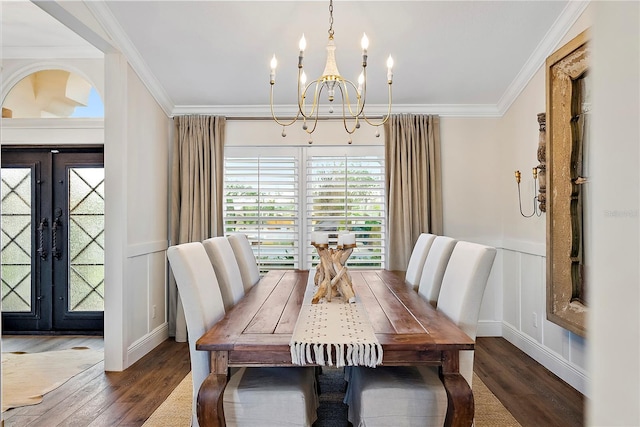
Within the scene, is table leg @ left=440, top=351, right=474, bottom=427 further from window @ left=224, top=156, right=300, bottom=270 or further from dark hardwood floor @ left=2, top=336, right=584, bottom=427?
window @ left=224, top=156, right=300, bottom=270

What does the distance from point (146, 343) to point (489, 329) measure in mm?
3357

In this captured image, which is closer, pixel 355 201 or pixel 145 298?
pixel 145 298

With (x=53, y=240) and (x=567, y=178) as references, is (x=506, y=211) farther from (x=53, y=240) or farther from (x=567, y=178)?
(x=53, y=240)

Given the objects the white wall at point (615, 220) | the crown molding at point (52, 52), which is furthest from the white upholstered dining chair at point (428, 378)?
the crown molding at point (52, 52)

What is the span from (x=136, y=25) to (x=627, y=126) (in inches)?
139

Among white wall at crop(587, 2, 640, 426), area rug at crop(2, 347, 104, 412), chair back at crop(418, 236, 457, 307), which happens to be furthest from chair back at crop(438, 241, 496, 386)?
area rug at crop(2, 347, 104, 412)

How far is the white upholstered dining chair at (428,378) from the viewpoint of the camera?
1791mm

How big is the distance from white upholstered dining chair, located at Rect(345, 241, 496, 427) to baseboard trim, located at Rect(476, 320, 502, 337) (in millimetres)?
2374

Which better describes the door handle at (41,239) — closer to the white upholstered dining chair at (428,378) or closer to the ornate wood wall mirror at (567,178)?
the white upholstered dining chair at (428,378)

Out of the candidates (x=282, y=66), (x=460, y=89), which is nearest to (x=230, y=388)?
(x=282, y=66)

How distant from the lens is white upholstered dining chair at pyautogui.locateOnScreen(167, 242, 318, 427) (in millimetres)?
1791

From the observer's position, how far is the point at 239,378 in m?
1.96

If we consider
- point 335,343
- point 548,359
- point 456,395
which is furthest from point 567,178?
point 335,343

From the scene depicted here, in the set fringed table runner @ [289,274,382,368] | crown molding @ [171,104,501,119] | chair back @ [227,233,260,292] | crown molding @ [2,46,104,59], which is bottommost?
fringed table runner @ [289,274,382,368]
